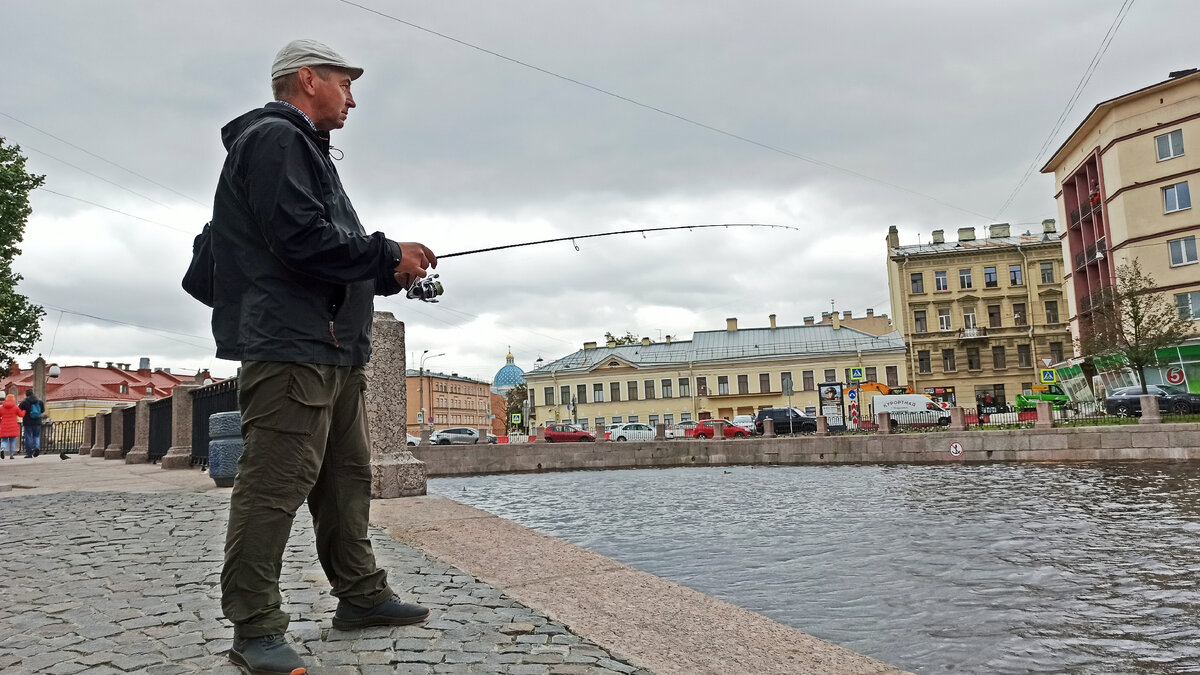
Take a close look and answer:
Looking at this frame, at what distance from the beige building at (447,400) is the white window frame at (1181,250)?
80591mm

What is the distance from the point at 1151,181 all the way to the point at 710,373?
111 ft

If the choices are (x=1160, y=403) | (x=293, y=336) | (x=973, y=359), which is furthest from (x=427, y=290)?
(x=973, y=359)

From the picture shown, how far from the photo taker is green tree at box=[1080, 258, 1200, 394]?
3006 cm

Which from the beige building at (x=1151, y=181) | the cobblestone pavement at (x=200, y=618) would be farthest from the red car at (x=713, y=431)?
the cobblestone pavement at (x=200, y=618)

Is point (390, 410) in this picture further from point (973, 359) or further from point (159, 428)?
point (973, 359)

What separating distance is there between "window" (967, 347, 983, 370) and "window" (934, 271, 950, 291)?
15.6 ft

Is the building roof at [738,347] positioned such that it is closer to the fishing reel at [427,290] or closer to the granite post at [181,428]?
the granite post at [181,428]

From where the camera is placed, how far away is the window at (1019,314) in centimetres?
5841

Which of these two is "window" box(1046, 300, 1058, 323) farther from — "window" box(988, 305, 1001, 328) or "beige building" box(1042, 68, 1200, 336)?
"beige building" box(1042, 68, 1200, 336)

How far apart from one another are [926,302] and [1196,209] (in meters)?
24.1

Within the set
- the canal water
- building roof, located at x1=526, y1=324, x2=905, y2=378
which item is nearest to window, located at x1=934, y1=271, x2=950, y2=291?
building roof, located at x1=526, y1=324, x2=905, y2=378

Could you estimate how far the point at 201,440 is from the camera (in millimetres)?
11562

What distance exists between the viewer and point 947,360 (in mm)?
58469

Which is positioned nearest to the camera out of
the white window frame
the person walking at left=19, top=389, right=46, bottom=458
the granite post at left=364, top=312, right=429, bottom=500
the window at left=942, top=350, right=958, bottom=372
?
the granite post at left=364, top=312, right=429, bottom=500
